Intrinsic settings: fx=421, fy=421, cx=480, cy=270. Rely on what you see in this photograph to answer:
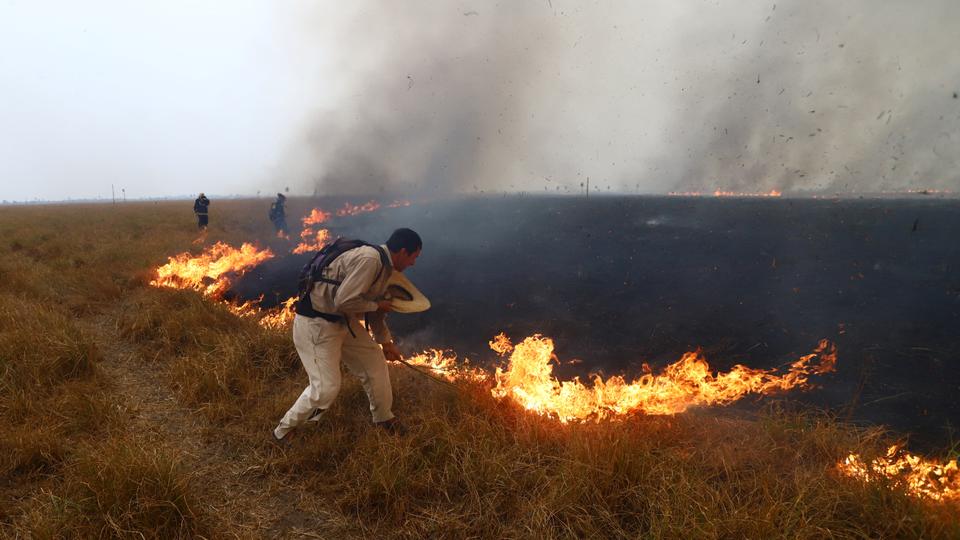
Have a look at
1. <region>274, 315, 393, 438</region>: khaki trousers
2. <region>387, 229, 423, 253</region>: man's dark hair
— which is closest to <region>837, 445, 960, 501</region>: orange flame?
<region>387, 229, 423, 253</region>: man's dark hair

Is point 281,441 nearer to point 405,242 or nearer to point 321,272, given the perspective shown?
point 321,272

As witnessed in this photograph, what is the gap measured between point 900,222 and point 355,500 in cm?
5994

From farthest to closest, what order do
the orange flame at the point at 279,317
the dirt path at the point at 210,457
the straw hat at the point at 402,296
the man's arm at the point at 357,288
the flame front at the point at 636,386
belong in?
the orange flame at the point at 279,317, the flame front at the point at 636,386, the straw hat at the point at 402,296, the man's arm at the point at 357,288, the dirt path at the point at 210,457

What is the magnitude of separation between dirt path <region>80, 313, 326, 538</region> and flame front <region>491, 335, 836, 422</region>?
9.10 ft

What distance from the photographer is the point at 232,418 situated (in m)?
5.00

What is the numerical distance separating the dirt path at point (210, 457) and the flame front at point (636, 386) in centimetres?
277

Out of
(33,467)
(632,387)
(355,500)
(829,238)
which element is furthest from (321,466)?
(829,238)

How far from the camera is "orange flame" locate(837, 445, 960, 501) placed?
11.7 feet

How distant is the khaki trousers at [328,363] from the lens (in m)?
4.12

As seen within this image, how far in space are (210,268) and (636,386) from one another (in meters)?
12.6

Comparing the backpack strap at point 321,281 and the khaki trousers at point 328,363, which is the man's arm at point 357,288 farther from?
the khaki trousers at point 328,363

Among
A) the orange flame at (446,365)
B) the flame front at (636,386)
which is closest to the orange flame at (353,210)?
the orange flame at (446,365)

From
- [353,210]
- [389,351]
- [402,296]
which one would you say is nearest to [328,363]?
[389,351]

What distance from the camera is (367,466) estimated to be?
4.01 m
